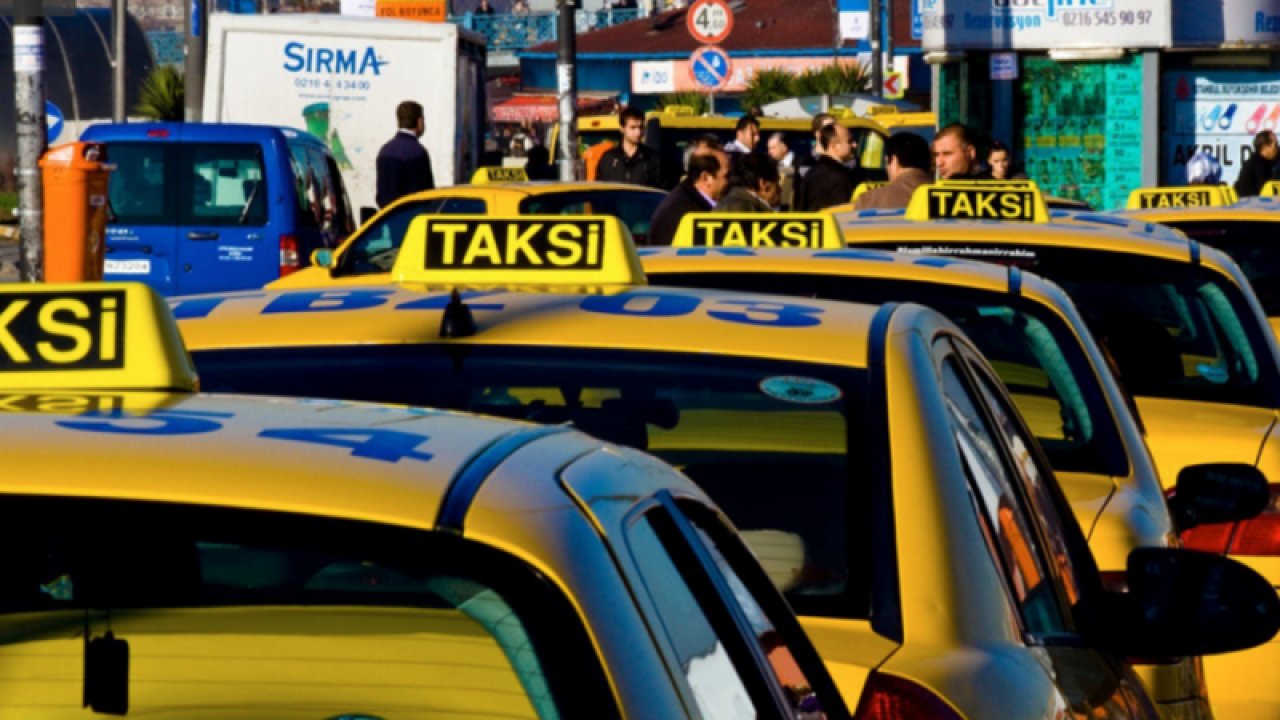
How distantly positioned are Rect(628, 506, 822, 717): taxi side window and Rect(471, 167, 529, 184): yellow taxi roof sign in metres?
16.4

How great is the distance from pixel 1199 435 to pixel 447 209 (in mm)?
9521

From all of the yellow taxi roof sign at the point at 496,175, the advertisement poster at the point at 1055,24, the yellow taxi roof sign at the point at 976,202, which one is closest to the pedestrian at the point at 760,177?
the yellow taxi roof sign at the point at 976,202

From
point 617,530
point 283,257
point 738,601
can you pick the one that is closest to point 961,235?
point 738,601

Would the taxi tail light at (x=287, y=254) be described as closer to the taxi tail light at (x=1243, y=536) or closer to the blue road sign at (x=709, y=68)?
the taxi tail light at (x=1243, y=536)

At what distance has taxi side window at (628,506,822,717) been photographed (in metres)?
2.44

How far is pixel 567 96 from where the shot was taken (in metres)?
26.5

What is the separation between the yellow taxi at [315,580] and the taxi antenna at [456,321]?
1.59m

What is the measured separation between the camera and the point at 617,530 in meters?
2.31

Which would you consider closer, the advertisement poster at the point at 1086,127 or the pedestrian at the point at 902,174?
the pedestrian at the point at 902,174

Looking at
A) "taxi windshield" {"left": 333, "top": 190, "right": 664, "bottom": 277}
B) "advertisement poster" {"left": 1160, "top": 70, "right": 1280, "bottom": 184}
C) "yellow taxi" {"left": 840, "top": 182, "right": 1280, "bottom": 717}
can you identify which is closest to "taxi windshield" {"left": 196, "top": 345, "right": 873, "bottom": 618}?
"yellow taxi" {"left": 840, "top": 182, "right": 1280, "bottom": 717}

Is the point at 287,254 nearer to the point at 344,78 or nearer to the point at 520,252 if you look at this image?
the point at 344,78

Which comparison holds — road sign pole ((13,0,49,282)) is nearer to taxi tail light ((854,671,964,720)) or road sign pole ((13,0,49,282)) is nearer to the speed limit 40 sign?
taxi tail light ((854,671,964,720))

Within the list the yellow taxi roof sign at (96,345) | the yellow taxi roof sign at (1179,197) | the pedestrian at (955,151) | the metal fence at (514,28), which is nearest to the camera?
the yellow taxi roof sign at (96,345)

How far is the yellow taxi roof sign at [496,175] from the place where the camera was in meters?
19.8
